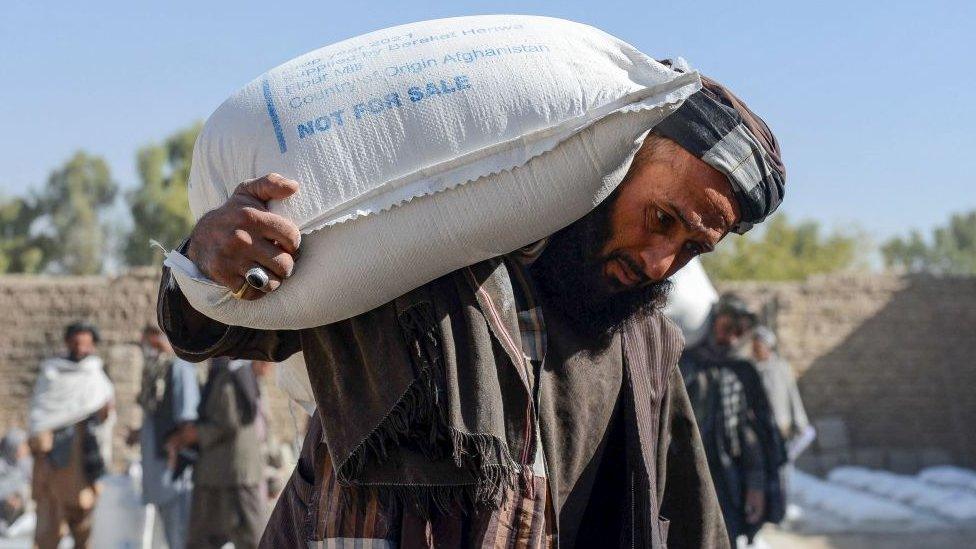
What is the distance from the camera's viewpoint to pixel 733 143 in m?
1.95

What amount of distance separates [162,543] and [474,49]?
6.81 metres

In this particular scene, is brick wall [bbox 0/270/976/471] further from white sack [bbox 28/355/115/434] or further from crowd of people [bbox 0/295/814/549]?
white sack [bbox 28/355/115/434]

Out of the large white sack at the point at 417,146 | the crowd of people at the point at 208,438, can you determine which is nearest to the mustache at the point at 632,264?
Result: the large white sack at the point at 417,146

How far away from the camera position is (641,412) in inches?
83.8

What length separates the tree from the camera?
65.6 metres

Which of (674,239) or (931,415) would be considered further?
(931,415)

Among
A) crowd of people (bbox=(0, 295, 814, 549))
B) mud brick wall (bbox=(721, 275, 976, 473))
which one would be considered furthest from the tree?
crowd of people (bbox=(0, 295, 814, 549))

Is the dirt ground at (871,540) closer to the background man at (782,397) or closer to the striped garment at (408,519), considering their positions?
the background man at (782,397)

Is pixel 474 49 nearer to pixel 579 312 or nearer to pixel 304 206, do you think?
pixel 304 206

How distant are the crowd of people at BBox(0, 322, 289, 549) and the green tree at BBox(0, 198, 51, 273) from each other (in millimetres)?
32879

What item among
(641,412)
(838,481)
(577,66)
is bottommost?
(838,481)

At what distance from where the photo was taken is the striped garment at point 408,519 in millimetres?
1761

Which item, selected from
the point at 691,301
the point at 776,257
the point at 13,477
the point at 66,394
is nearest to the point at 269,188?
the point at 691,301

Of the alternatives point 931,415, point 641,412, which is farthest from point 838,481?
point 641,412
